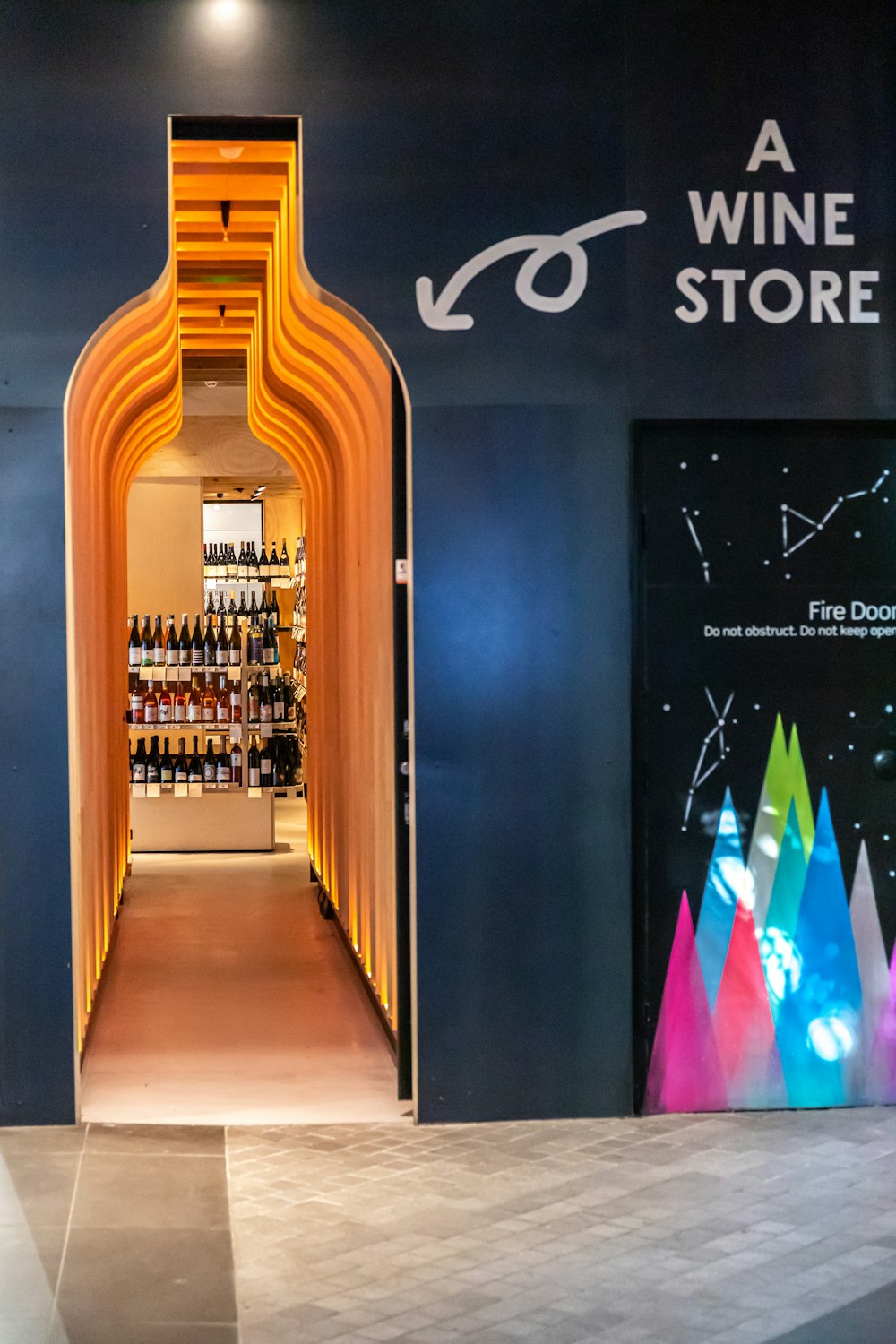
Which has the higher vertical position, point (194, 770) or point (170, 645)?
point (170, 645)

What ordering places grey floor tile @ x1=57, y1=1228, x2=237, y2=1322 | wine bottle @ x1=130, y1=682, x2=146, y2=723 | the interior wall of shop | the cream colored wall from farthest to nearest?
the cream colored wall
wine bottle @ x1=130, y1=682, x2=146, y2=723
the interior wall of shop
grey floor tile @ x1=57, y1=1228, x2=237, y2=1322

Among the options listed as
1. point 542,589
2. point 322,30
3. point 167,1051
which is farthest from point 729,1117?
point 322,30

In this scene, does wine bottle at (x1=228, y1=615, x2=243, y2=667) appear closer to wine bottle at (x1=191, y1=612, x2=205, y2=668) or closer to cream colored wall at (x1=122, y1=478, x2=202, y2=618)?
wine bottle at (x1=191, y1=612, x2=205, y2=668)

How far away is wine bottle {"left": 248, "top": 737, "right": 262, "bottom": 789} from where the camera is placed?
12180 millimetres

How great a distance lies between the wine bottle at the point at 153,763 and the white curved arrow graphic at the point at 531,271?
23.8 feet

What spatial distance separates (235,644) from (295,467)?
7.72 feet

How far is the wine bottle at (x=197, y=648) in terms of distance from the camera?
39.3ft

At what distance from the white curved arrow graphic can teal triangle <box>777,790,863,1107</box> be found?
1871 mm

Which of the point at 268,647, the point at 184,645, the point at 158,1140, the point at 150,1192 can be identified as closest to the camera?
the point at 150,1192

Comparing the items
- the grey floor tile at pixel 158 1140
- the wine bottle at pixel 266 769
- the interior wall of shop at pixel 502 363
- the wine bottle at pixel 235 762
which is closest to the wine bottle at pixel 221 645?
the wine bottle at pixel 235 762

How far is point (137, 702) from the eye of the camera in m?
11.7

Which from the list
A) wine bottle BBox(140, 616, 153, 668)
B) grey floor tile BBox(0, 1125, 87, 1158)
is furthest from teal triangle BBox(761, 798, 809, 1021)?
wine bottle BBox(140, 616, 153, 668)

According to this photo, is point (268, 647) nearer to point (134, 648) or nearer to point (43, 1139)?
point (134, 648)

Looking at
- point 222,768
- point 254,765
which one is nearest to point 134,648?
point 222,768
